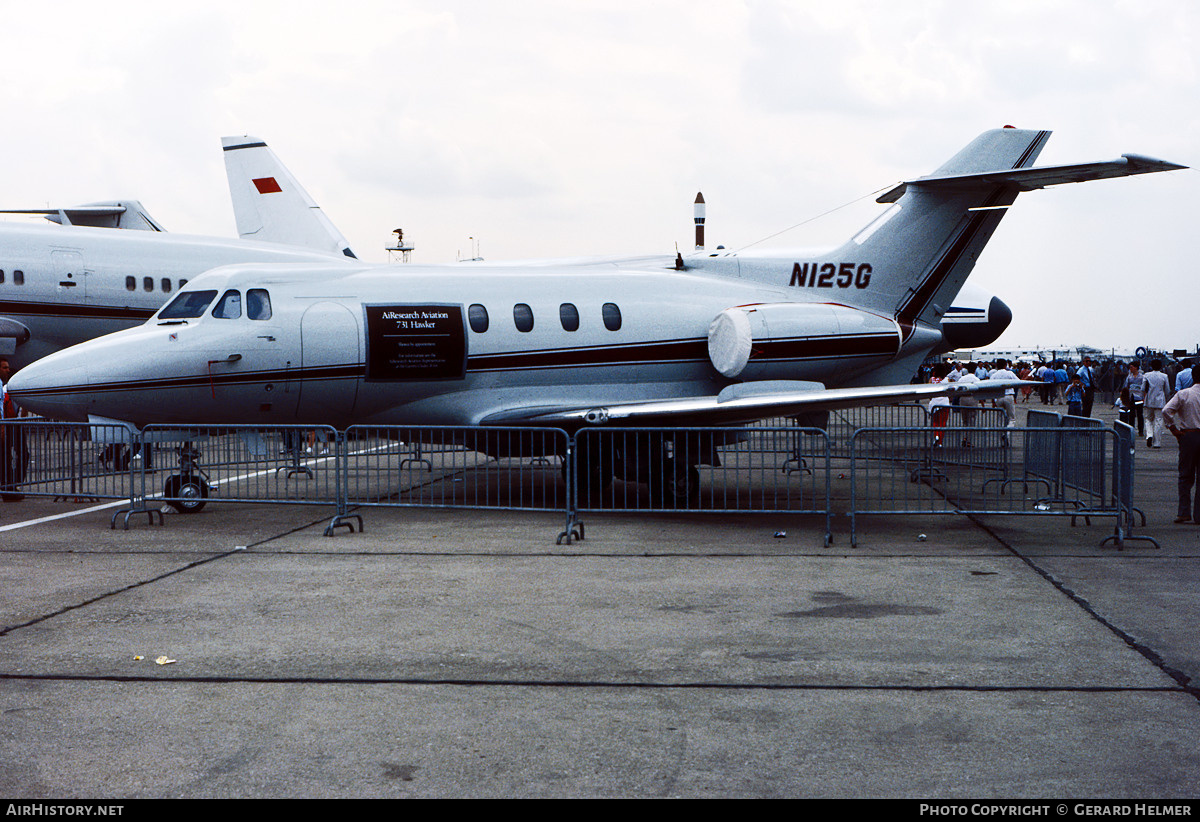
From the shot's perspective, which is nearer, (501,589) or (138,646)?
(138,646)

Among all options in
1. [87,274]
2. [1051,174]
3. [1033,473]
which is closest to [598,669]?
[1033,473]

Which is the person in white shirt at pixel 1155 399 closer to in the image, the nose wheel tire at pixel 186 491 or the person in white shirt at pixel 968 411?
the person in white shirt at pixel 968 411

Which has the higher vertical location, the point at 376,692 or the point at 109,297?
the point at 109,297

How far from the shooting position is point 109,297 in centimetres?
2112

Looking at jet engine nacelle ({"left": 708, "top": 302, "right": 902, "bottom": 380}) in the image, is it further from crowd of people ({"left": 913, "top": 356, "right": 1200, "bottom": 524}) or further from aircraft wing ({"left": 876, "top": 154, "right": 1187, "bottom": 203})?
aircraft wing ({"left": 876, "top": 154, "right": 1187, "bottom": 203})

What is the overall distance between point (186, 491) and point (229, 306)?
2094 mm

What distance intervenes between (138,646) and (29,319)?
16.8 m

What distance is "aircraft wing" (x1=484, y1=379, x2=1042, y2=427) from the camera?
11992 mm

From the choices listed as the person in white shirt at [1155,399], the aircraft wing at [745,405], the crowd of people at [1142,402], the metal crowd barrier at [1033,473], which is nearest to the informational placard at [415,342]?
the aircraft wing at [745,405]

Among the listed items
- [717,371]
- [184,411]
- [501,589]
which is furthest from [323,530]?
[717,371]

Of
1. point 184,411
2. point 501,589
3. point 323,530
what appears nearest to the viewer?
point 501,589

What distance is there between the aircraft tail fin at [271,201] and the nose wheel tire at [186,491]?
17667 mm

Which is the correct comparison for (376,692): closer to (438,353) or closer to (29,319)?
(438,353)

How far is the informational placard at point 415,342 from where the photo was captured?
502 inches
